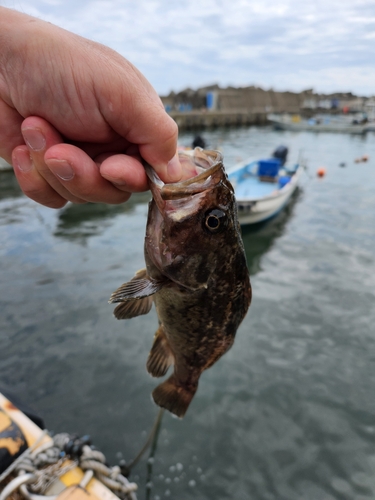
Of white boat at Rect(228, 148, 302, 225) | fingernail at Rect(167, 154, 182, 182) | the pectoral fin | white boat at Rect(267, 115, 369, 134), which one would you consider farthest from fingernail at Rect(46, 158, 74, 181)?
white boat at Rect(267, 115, 369, 134)

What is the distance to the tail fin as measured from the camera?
292cm

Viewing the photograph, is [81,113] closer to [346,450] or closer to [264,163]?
[346,450]

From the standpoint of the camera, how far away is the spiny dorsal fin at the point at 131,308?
243cm

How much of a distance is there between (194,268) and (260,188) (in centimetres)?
1381

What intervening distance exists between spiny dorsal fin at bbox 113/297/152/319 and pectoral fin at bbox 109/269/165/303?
9.4 inches

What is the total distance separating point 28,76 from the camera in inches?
66.9

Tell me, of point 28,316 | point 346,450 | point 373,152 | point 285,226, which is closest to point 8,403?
point 28,316

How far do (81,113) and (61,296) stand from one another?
740cm

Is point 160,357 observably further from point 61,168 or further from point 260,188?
point 260,188

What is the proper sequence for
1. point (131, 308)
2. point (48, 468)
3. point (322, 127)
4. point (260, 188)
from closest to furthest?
1. point (131, 308)
2. point (48, 468)
3. point (260, 188)
4. point (322, 127)

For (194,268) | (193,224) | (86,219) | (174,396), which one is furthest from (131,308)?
(86,219)

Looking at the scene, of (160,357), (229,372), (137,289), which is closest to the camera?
(137,289)

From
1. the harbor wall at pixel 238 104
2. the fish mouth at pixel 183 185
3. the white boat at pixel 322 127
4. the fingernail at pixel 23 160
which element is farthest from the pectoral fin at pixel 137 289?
the white boat at pixel 322 127

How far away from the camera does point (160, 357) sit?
2.88m
